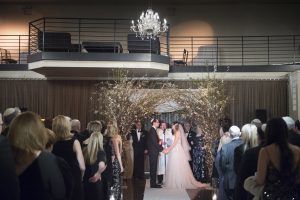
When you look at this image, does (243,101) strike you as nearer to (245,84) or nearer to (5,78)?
(245,84)

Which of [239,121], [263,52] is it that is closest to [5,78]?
[239,121]

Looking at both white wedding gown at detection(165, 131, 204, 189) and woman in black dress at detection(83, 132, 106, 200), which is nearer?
woman in black dress at detection(83, 132, 106, 200)

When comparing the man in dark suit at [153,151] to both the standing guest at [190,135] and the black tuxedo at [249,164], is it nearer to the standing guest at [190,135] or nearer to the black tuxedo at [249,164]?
the standing guest at [190,135]

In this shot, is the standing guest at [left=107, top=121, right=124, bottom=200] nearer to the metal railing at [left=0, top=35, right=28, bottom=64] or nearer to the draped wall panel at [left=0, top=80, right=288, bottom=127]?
the draped wall panel at [left=0, top=80, right=288, bottom=127]

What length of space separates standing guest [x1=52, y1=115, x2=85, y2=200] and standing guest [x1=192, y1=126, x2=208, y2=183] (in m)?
6.51

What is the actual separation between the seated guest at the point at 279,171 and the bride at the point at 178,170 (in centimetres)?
701

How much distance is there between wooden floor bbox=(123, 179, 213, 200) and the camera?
930 cm

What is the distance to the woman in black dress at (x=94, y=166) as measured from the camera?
577 centimetres

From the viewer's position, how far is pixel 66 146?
4812 millimetres

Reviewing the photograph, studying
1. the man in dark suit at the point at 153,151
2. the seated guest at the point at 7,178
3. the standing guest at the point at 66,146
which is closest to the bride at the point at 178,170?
the man in dark suit at the point at 153,151

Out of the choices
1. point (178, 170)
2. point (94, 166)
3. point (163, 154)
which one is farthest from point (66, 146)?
point (163, 154)

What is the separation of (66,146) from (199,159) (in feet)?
22.7

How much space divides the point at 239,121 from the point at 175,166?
165 inches

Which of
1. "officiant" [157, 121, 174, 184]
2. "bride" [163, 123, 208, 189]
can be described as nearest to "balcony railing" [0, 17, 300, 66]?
"officiant" [157, 121, 174, 184]
